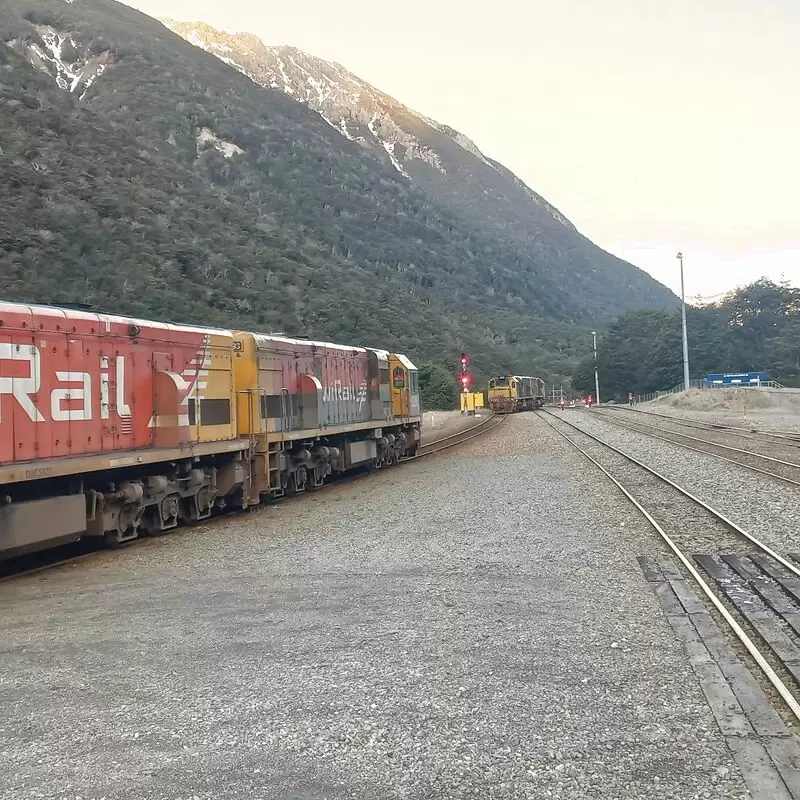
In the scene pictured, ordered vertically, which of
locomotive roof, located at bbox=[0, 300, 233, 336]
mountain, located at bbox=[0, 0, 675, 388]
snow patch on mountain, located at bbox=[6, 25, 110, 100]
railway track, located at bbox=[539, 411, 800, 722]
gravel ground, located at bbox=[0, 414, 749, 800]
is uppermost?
snow patch on mountain, located at bbox=[6, 25, 110, 100]

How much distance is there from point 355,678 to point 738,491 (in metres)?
11.2

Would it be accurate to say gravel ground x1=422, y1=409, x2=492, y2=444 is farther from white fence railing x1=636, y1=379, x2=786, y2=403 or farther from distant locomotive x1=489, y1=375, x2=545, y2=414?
white fence railing x1=636, y1=379, x2=786, y2=403

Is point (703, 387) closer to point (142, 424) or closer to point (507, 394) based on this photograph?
point (507, 394)

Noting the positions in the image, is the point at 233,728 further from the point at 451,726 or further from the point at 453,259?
the point at 453,259

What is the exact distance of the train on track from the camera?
8773mm

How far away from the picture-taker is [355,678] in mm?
5211

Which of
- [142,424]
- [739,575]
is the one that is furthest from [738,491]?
[142,424]

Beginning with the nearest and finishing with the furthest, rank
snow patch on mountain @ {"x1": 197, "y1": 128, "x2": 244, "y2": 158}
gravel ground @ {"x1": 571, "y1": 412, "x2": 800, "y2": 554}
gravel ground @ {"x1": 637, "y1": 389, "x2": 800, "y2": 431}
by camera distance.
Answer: gravel ground @ {"x1": 571, "y1": 412, "x2": 800, "y2": 554} < gravel ground @ {"x1": 637, "y1": 389, "x2": 800, "y2": 431} < snow patch on mountain @ {"x1": 197, "y1": 128, "x2": 244, "y2": 158}

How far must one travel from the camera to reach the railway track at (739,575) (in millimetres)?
5480

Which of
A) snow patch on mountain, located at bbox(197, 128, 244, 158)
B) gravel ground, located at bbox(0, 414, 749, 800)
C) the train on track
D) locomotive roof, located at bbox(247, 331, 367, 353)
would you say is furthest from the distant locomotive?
snow patch on mountain, located at bbox(197, 128, 244, 158)

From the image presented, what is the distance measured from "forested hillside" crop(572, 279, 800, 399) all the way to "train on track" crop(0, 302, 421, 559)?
7642 cm

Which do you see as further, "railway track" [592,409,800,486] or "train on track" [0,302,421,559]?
"railway track" [592,409,800,486]

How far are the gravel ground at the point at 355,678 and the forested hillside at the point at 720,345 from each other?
8148 cm

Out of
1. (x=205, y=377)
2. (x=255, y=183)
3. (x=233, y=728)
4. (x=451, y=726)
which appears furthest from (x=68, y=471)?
(x=255, y=183)
